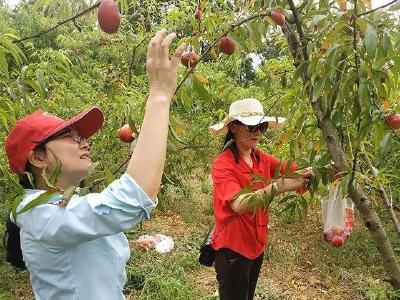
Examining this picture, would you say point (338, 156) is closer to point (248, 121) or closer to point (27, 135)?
point (248, 121)

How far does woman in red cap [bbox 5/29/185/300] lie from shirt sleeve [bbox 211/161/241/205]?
82 cm

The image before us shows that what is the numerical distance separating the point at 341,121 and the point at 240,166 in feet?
2.51

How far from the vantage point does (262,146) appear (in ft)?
14.9

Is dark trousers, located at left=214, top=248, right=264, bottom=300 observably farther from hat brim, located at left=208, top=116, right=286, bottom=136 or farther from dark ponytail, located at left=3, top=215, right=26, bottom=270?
dark ponytail, located at left=3, top=215, right=26, bottom=270

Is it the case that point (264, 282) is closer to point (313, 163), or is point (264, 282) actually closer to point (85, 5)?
point (313, 163)

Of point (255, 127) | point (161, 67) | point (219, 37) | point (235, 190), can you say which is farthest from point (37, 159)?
point (255, 127)

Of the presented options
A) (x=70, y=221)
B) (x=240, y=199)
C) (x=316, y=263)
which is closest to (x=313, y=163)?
(x=240, y=199)

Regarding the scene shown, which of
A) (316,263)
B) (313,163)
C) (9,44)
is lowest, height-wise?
(316,263)

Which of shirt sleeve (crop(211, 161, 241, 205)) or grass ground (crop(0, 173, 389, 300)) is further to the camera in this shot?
grass ground (crop(0, 173, 389, 300))

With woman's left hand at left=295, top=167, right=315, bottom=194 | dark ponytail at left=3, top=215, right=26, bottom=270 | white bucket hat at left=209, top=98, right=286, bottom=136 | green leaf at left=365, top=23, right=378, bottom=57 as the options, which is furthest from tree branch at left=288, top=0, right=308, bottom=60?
dark ponytail at left=3, top=215, right=26, bottom=270

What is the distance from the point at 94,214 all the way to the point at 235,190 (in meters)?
1.11

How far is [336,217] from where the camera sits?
6.33 feet

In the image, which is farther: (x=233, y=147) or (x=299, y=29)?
(x=233, y=147)

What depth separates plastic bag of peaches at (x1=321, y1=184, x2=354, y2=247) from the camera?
188 cm
